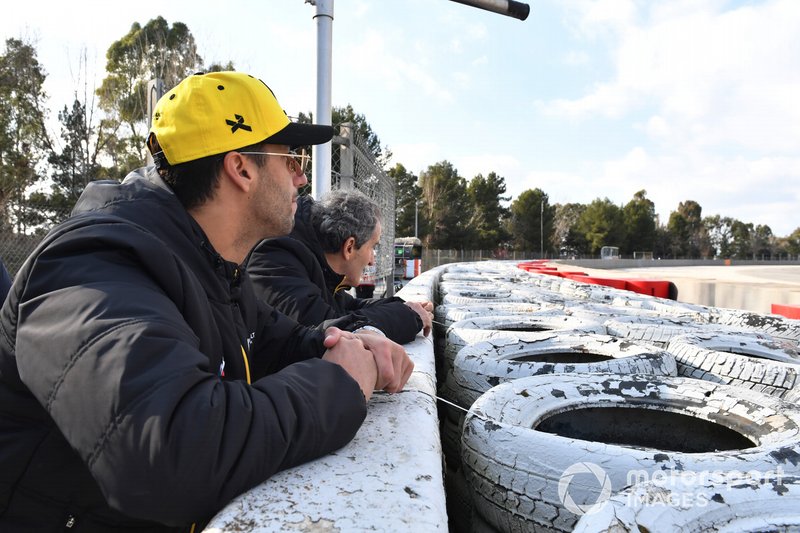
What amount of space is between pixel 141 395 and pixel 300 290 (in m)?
→ 1.70

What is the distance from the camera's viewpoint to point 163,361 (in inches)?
36.1

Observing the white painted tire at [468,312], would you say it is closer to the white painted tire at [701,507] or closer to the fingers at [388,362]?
the fingers at [388,362]

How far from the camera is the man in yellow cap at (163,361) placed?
882 mm

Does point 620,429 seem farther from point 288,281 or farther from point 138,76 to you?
point 138,76

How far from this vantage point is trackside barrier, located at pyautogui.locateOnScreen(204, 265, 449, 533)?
0.84 meters

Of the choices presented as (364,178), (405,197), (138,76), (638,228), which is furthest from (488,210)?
(364,178)

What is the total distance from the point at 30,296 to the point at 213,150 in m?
0.60

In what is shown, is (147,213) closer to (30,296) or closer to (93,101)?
(30,296)

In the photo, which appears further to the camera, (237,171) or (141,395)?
(237,171)

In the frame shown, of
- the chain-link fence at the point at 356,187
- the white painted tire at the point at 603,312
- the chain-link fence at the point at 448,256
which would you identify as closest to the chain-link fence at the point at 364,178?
the chain-link fence at the point at 356,187

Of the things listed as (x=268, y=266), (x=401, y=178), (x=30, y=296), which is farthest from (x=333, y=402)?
(x=401, y=178)

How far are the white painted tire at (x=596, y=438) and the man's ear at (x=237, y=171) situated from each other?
35.9 inches

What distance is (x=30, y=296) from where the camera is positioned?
3.34 ft

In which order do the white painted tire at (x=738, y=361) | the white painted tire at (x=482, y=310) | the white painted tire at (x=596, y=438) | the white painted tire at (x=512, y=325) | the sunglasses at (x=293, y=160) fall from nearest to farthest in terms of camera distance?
1. the white painted tire at (x=596, y=438)
2. the sunglasses at (x=293, y=160)
3. the white painted tire at (x=738, y=361)
4. the white painted tire at (x=512, y=325)
5. the white painted tire at (x=482, y=310)
